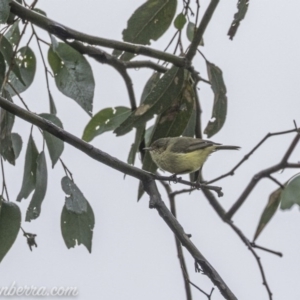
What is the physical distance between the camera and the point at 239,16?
242 centimetres

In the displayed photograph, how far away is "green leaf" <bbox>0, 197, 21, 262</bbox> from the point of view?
219 centimetres

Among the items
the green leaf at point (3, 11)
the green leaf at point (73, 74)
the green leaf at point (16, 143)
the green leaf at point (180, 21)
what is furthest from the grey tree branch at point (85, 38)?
the green leaf at point (16, 143)

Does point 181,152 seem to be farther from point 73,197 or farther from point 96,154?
point 96,154

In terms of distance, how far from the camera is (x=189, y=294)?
222 centimetres

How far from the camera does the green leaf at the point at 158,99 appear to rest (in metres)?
2.29

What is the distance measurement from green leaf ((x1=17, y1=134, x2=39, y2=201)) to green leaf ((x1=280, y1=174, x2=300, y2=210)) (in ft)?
2.51

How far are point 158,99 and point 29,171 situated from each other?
45 cm

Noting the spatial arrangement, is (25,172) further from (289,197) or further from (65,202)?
(289,197)

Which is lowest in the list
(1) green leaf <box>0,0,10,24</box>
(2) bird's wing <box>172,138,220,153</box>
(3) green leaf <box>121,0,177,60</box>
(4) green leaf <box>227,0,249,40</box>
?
(2) bird's wing <box>172,138,220,153</box>

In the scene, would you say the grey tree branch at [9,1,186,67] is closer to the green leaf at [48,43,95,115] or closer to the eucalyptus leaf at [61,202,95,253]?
the green leaf at [48,43,95,115]

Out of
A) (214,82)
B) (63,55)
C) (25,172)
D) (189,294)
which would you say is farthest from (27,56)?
(189,294)

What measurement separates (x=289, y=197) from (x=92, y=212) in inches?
25.5

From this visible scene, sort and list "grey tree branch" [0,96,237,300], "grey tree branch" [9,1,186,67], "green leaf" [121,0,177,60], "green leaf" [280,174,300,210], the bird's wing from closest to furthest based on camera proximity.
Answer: "grey tree branch" [0,96,237,300] → "green leaf" [280,174,300,210] → "grey tree branch" [9,1,186,67] → the bird's wing → "green leaf" [121,0,177,60]

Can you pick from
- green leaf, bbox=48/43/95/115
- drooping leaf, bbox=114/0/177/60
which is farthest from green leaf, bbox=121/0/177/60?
green leaf, bbox=48/43/95/115
